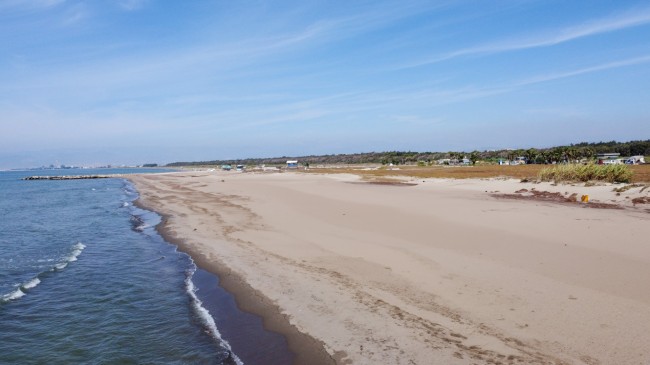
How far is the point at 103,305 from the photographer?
8.45 m

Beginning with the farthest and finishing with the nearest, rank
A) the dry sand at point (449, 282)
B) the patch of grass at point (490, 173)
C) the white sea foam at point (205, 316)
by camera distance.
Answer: the patch of grass at point (490, 173) < the white sea foam at point (205, 316) < the dry sand at point (449, 282)

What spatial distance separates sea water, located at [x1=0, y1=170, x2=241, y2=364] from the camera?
629 centimetres

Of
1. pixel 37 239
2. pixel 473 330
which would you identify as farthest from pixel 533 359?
pixel 37 239

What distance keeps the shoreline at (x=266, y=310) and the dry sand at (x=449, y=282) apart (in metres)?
0.03

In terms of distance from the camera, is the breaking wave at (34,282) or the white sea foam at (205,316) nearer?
the white sea foam at (205,316)

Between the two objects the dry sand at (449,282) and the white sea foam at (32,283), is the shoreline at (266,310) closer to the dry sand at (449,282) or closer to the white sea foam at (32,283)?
the dry sand at (449,282)

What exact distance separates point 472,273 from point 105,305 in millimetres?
7355

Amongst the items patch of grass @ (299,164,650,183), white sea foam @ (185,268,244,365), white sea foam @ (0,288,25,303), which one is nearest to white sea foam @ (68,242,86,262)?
white sea foam @ (0,288,25,303)

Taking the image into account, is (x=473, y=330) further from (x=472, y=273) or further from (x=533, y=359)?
(x=472, y=273)

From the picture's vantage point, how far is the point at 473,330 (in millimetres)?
5887

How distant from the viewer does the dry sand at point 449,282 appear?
546 cm

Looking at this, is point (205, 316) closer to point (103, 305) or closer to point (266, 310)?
point (266, 310)

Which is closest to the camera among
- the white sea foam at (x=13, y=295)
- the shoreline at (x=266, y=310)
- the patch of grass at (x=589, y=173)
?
the shoreline at (x=266, y=310)

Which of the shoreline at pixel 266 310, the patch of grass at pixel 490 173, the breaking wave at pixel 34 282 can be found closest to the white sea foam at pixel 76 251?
the breaking wave at pixel 34 282
